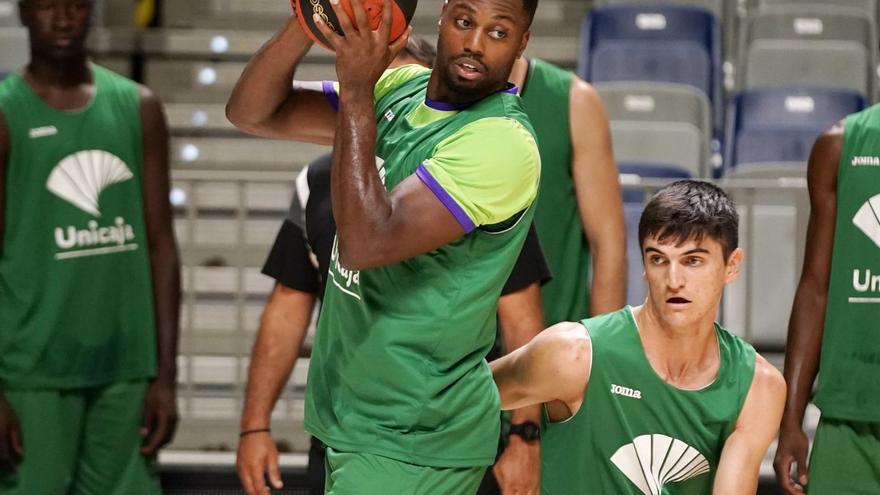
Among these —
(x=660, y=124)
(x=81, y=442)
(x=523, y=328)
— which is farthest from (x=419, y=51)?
(x=660, y=124)

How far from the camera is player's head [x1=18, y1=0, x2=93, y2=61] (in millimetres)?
4234

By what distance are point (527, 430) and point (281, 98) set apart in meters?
1.13

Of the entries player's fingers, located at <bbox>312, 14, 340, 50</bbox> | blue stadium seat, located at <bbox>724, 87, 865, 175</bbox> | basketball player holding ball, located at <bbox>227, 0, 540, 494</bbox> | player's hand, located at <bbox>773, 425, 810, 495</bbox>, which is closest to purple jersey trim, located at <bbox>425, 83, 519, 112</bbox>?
basketball player holding ball, located at <bbox>227, 0, 540, 494</bbox>

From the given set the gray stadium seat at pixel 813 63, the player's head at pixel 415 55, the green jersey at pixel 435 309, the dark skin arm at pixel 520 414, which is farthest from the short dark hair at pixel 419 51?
the gray stadium seat at pixel 813 63

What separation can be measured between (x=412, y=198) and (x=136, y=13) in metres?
6.40

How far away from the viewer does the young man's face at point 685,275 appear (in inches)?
117

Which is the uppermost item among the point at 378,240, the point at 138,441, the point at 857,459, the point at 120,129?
the point at 378,240

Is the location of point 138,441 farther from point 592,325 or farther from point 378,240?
point 378,240

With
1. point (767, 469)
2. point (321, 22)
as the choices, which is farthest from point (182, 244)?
point (321, 22)

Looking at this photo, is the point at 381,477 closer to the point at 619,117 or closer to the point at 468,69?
the point at 468,69

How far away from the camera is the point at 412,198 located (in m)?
→ 2.44

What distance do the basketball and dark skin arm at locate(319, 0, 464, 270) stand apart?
0.6 inches

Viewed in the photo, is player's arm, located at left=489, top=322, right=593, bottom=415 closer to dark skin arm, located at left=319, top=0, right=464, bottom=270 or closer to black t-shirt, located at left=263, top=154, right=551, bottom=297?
black t-shirt, located at left=263, top=154, right=551, bottom=297

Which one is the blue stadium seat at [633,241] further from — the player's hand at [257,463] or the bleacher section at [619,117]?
the player's hand at [257,463]
